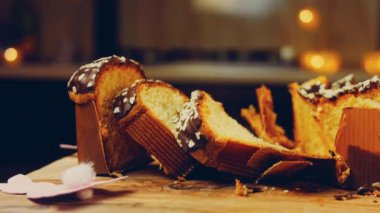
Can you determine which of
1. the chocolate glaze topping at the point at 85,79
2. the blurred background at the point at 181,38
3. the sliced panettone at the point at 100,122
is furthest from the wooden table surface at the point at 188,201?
the blurred background at the point at 181,38

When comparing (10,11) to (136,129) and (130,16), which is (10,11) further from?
(136,129)

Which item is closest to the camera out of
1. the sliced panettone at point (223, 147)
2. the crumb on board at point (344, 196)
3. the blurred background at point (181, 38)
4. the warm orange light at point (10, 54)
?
the crumb on board at point (344, 196)

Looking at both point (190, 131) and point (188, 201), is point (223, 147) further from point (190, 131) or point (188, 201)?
point (188, 201)

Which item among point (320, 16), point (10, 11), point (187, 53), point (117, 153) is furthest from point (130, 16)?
point (117, 153)

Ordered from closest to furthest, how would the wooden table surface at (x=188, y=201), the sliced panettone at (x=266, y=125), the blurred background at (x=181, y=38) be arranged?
the wooden table surface at (x=188, y=201) → the sliced panettone at (x=266, y=125) → the blurred background at (x=181, y=38)

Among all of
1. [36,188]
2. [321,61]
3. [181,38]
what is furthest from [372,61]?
[36,188]

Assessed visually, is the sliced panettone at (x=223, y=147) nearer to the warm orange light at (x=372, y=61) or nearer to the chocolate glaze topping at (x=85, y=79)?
the chocolate glaze topping at (x=85, y=79)

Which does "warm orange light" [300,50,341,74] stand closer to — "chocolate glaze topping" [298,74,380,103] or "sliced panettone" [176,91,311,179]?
"chocolate glaze topping" [298,74,380,103]

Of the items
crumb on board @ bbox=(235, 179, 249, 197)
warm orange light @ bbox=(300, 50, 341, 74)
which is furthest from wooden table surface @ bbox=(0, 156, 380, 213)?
warm orange light @ bbox=(300, 50, 341, 74)
